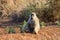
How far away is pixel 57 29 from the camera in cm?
1202

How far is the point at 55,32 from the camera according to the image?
1162 cm

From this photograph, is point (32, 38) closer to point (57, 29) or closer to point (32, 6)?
point (57, 29)

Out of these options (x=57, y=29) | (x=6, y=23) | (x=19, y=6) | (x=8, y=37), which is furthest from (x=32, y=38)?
(x=19, y=6)

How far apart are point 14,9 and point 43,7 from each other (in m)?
2.11

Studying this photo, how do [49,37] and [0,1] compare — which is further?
[0,1]

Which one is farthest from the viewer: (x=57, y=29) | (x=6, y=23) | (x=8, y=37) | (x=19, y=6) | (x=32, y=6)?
(x=19, y=6)

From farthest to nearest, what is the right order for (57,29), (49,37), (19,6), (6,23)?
(19,6) → (6,23) → (57,29) → (49,37)

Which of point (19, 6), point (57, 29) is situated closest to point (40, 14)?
point (19, 6)

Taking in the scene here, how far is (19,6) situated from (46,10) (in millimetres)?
2132

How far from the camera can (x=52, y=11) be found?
1689 cm

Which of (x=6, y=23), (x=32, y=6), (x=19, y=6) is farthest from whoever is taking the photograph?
(x=19, y=6)

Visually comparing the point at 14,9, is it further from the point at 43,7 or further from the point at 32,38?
the point at 32,38

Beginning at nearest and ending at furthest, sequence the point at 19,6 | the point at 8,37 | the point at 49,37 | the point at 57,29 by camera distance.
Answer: the point at 8,37 → the point at 49,37 → the point at 57,29 → the point at 19,6

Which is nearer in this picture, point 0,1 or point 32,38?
point 32,38
